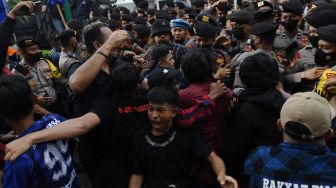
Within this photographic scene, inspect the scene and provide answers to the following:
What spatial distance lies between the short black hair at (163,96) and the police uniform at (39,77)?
2.53 m

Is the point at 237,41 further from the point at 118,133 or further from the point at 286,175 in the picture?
A: the point at 286,175

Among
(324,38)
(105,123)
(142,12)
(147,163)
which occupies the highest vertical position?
(324,38)

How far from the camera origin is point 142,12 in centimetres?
920

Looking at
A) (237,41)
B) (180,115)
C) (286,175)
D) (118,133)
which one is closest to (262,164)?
(286,175)

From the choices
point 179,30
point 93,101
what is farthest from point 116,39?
point 179,30

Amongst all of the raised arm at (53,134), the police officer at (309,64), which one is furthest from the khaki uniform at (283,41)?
the raised arm at (53,134)

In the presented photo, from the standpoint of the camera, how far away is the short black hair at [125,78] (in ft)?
8.68

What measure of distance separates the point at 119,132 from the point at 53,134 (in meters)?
0.65

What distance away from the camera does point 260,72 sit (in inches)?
98.9

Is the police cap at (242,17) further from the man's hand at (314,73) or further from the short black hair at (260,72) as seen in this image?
the short black hair at (260,72)

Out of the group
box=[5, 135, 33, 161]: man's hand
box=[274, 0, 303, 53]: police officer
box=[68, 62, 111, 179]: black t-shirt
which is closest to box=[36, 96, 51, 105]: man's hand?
box=[68, 62, 111, 179]: black t-shirt

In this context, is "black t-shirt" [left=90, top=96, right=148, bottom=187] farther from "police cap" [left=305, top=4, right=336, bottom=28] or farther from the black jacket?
"police cap" [left=305, top=4, right=336, bottom=28]

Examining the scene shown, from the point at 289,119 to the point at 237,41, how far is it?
11.1 ft

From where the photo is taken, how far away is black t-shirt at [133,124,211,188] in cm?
247
